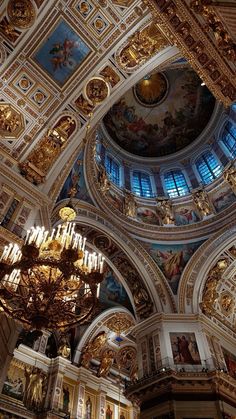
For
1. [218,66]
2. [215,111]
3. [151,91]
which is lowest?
[218,66]

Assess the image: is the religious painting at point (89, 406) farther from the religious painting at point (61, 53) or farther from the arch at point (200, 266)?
the religious painting at point (61, 53)

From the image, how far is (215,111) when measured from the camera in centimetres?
1828

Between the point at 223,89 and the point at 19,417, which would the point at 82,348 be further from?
the point at 223,89

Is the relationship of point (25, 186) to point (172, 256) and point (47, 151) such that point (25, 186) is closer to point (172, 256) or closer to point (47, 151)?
point (47, 151)

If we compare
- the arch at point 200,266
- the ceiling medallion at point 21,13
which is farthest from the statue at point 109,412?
the ceiling medallion at point 21,13

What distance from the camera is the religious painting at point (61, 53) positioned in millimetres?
9852

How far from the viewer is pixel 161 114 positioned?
20.0 meters

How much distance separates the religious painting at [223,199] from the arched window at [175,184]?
71.9 inches

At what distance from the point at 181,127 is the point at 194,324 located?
1108cm

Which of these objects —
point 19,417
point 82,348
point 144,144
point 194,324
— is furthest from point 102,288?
point 144,144

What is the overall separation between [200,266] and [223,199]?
3.43 meters

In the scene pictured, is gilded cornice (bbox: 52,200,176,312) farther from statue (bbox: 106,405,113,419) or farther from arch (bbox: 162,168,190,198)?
statue (bbox: 106,405,113,419)

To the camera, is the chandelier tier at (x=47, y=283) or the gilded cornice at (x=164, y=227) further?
the gilded cornice at (x=164, y=227)

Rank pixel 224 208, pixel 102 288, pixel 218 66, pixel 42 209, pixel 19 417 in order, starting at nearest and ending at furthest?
pixel 218 66, pixel 42 209, pixel 19 417, pixel 224 208, pixel 102 288
